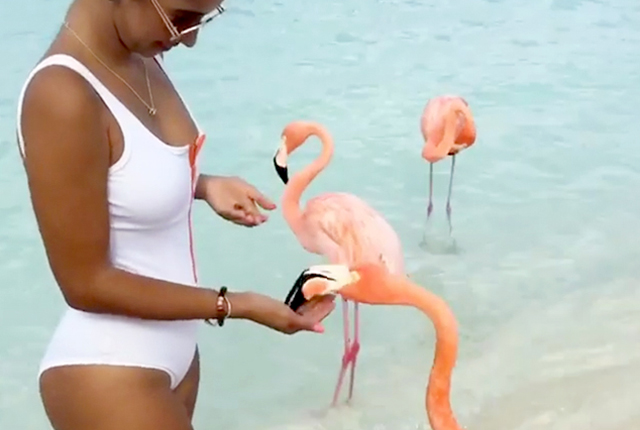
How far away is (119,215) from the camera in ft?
4.51

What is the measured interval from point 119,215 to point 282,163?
4.91 feet

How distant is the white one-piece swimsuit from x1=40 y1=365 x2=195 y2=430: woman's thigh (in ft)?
0.05

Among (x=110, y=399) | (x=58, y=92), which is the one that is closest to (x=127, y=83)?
(x=58, y=92)

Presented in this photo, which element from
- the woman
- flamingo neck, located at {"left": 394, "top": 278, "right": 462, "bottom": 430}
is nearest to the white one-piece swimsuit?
the woman

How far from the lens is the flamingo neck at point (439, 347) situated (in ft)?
5.92

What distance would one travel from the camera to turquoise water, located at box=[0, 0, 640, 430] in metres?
2.93

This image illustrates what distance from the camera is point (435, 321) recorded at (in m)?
1.82

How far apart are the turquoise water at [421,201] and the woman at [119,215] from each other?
1.42 meters

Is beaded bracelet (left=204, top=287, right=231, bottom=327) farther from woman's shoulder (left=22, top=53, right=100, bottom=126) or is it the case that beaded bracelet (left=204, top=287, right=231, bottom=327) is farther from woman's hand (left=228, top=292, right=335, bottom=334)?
woman's shoulder (left=22, top=53, right=100, bottom=126)

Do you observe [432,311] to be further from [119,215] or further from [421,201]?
[421,201]

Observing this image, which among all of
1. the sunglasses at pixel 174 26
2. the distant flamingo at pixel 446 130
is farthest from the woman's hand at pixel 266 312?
the distant flamingo at pixel 446 130

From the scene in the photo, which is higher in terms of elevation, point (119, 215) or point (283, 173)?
point (119, 215)

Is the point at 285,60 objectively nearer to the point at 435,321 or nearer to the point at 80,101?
the point at 435,321

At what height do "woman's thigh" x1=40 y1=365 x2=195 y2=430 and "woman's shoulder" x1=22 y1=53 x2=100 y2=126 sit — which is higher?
"woman's shoulder" x1=22 y1=53 x2=100 y2=126
